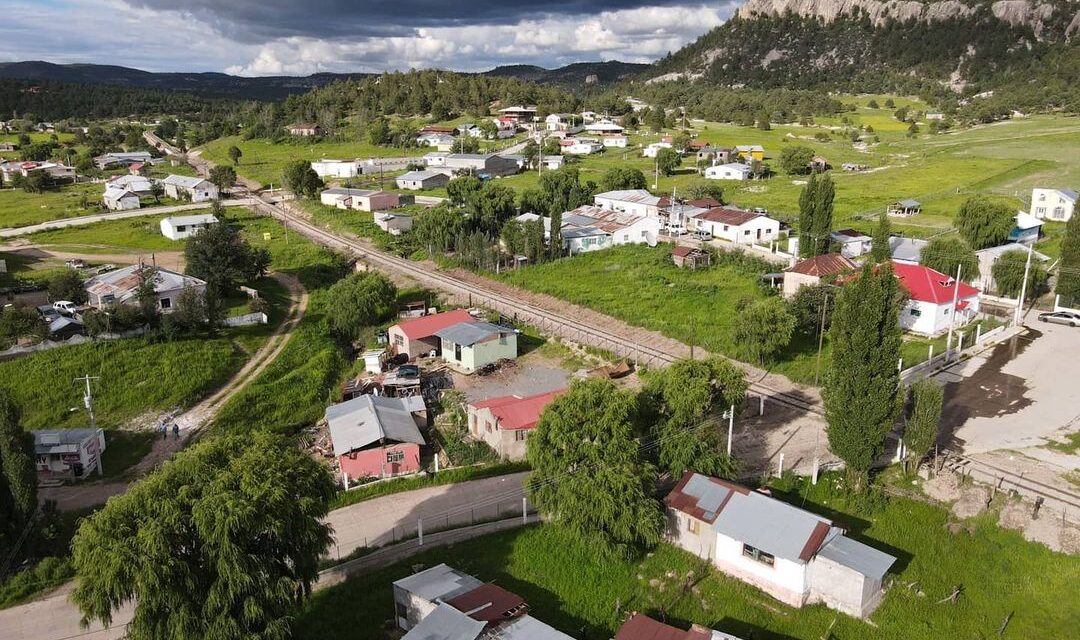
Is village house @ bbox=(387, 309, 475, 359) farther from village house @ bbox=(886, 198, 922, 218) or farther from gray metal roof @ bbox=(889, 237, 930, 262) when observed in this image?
village house @ bbox=(886, 198, 922, 218)

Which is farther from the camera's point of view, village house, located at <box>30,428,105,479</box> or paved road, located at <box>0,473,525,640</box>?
village house, located at <box>30,428,105,479</box>

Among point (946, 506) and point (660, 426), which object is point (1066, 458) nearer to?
point (946, 506)

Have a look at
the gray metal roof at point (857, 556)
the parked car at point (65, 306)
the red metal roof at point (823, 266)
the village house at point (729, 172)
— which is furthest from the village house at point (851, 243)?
the parked car at point (65, 306)

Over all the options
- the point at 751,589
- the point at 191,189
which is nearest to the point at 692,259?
the point at 751,589

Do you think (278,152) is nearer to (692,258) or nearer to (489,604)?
(692,258)

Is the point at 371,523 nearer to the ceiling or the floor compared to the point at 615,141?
nearer to the floor

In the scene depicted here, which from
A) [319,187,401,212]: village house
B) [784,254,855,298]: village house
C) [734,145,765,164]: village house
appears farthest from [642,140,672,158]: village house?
[784,254,855,298]: village house
